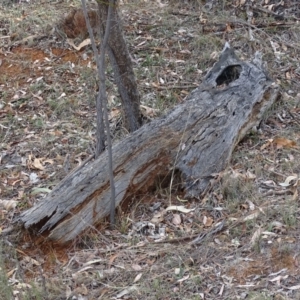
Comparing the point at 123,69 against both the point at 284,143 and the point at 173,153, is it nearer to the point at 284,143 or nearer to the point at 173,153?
the point at 173,153

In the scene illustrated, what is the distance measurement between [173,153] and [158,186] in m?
0.23

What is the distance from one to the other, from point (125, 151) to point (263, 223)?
3.15 feet

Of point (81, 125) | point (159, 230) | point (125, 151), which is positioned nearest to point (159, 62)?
point (81, 125)

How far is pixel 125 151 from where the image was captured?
164 inches

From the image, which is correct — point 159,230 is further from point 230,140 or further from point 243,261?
point 230,140

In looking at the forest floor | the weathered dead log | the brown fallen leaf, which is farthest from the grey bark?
the brown fallen leaf

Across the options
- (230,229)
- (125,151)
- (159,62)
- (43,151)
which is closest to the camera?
(230,229)

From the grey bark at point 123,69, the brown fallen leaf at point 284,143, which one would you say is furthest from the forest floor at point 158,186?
the grey bark at point 123,69

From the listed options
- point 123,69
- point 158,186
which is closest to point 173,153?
point 158,186

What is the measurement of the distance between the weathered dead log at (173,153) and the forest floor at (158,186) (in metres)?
0.10

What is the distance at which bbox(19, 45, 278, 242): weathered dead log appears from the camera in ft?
12.8

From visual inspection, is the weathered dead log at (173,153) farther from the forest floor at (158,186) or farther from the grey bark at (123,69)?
the grey bark at (123,69)

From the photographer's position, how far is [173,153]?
4.27 metres

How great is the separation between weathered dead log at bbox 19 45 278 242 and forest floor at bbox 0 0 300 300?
0.10 metres
